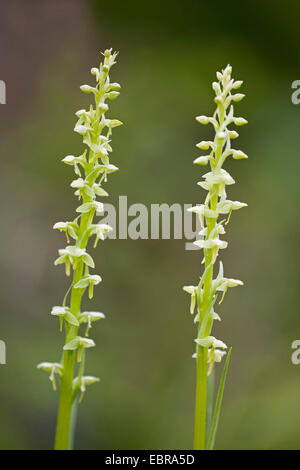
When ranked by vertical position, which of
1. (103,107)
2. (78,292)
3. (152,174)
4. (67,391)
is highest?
(152,174)

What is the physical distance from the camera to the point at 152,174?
12.1 feet

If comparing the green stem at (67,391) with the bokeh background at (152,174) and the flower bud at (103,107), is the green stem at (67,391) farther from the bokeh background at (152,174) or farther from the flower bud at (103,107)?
the bokeh background at (152,174)

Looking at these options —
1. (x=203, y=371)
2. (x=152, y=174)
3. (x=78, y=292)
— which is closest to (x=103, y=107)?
(x=78, y=292)

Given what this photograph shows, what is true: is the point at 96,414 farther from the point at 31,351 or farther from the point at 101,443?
the point at 31,351

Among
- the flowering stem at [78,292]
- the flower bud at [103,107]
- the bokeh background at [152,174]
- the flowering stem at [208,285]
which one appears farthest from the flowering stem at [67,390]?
the bokeh background at [152,174]

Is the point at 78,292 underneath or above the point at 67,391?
above

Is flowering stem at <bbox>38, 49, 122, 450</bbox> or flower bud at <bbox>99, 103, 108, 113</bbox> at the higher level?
flower bud at <bbox>99, 103, 108, 113</bbox>

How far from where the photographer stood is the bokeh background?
340 centimetres

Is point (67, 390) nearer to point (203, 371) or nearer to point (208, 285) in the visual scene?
point (203, 371)

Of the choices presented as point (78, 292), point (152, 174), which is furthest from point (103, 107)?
point (152, 174)

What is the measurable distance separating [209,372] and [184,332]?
2.10 meters

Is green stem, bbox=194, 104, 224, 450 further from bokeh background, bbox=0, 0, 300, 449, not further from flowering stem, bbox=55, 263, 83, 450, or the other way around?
bokeh background, bbox=0, 0, 300, 449

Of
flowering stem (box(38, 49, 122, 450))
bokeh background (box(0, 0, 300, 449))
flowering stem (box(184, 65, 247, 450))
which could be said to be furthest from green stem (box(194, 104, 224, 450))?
bokeh background (box(0, 0, 300, 449))

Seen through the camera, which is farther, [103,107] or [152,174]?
[152,174]
